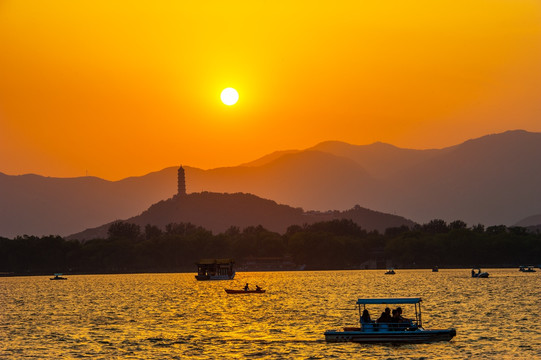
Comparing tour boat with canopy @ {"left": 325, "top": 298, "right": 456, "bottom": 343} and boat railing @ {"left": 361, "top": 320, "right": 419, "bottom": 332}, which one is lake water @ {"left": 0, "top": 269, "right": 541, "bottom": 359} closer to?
tour boat with canopy @ {"left": 325, "top": 298, "right": 456, "bottom": 343}

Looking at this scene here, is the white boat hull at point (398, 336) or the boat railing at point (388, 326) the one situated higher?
the boat railing at point (388, 326)

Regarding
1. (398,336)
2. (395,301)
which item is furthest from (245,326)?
(398,336)

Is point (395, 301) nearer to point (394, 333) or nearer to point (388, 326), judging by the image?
point (388, 326)

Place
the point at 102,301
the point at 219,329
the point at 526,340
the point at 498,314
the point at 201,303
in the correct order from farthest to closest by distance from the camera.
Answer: the point at 102,301 < the point at 201,303 < the point at 498,314 < the point at 219,329 < the point at 526,340

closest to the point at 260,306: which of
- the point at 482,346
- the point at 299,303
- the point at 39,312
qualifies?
the point at 299,303

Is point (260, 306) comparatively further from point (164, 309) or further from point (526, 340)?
point (526, 340)

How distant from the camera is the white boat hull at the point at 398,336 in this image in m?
84.8

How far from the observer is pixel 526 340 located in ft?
299

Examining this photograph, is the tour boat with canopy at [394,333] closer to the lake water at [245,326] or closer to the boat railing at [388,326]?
the boat railing at [388,326]

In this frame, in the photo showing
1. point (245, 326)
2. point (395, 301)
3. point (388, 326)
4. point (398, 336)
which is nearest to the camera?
point (398, 336)

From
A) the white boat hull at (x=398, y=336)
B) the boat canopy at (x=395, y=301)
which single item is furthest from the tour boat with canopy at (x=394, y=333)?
the boat canopy at (x=395, y=301)

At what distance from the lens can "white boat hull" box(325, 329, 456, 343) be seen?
84750mm

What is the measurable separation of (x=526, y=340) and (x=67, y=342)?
47813 millimetres

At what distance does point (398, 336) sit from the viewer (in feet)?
279
